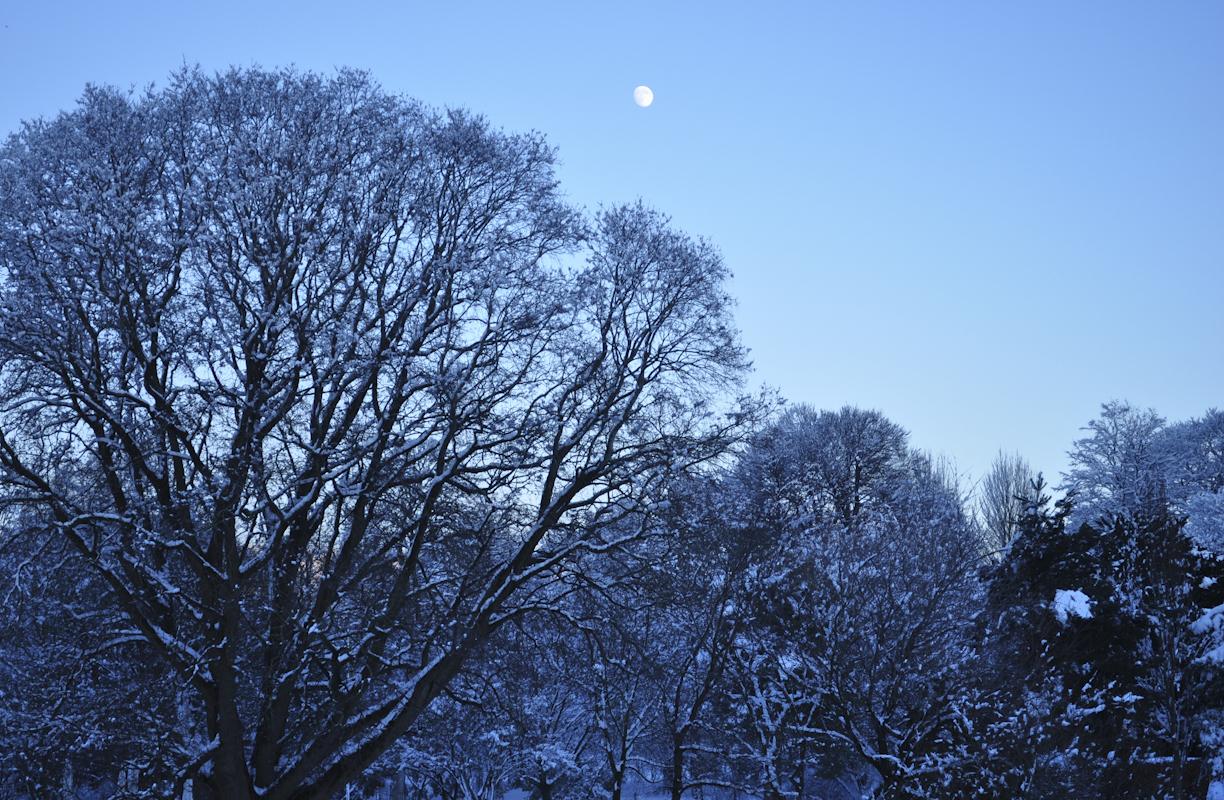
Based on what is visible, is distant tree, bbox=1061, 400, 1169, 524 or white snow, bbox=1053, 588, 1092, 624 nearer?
white snow, bbox=1053, 588, 1092, 624

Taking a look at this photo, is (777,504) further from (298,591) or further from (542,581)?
(298,591)

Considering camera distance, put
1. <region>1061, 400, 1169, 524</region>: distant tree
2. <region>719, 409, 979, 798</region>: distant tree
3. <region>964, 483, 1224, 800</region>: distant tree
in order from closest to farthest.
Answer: <region>964, 483, 1224, 800</region>: distant tree, <region>719, 409, 979, 798</region>: distant tree, <region>1061, 400, 1169, 524</region>: distant tree

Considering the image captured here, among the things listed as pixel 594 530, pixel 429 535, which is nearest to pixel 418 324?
pixel 429 535

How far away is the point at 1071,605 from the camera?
1800 cm

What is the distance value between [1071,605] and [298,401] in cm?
1370

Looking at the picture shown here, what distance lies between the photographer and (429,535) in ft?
44.6

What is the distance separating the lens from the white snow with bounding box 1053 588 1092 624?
58.5 feet

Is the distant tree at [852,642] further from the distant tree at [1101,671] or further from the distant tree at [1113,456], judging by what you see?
the distant tree at [1113,456]

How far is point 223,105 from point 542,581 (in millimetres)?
8214

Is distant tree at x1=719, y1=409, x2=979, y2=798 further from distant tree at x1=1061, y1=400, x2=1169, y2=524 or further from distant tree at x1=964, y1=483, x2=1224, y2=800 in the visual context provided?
distant tree at x1=1061, y1=400, x2=1169, y2=524

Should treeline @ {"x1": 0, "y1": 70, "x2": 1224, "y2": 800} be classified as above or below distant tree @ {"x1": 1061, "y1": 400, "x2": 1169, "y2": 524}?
below

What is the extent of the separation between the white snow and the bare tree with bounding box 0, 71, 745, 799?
767cm

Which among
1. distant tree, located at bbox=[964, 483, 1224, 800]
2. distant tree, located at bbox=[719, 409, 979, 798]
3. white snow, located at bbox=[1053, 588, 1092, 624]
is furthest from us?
distant tree, located at bbox=[719, 409, 979, 798]

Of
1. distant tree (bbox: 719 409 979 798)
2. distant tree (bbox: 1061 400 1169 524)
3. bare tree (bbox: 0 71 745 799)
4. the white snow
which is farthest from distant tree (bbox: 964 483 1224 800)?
distant tree (bbox: 1061 400 1169 524)
